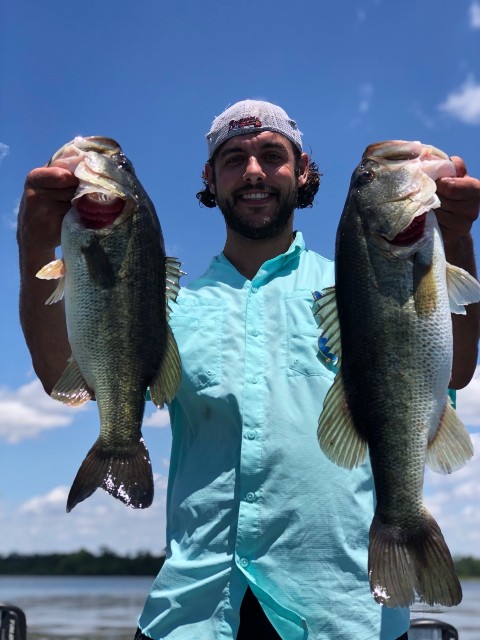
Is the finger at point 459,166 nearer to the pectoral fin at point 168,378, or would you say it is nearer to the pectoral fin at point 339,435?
the pectoral fin at point 339,435

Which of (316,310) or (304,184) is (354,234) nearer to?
(316,310)

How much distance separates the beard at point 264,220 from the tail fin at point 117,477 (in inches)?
72.3

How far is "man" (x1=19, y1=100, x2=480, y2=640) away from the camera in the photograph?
3854 millimetres

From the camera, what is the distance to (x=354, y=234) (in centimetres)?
365

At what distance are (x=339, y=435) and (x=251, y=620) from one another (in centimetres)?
115

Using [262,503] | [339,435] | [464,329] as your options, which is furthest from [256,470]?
[464,329]

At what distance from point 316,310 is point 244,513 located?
1.14 metres

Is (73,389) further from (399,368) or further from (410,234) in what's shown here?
(410,234)

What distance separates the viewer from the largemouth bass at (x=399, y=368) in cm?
345

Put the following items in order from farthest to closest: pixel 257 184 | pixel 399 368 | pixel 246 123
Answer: pixel 246 123, pixel 257 184, pixel 399 368

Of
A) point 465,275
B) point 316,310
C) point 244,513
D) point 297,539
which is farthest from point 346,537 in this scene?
point 465,275

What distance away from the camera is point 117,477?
11.5 feet

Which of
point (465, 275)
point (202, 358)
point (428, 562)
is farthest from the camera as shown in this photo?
point (202, 358)

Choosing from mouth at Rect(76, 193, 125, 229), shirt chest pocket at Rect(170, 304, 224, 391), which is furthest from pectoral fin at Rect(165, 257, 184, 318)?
shirt chest pocket at Rect(170, 304, 224, 391)
